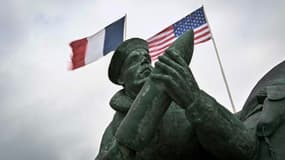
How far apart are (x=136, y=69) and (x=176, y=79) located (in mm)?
Answer: 588

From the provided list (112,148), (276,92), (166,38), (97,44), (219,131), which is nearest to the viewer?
(219,131)

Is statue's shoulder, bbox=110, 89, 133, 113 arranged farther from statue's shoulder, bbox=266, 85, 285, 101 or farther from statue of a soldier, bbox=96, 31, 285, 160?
statue's shoulder, bbox=266, 85, 285, 101

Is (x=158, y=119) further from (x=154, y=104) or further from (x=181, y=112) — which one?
(x=181, y=112)

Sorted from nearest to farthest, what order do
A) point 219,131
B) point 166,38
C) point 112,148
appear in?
point 219,131
point 112,148
point 166,38

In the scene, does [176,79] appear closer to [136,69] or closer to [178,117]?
[178,117]

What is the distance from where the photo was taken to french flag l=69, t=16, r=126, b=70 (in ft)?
36.6

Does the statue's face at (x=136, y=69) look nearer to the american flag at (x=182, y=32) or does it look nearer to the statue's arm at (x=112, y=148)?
the statue's arm at (x=112, y=148)

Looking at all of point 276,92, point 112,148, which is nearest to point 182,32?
point 276,92

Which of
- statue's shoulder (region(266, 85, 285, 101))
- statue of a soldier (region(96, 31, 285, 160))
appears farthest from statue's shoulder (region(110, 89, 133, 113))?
statue's shoulder (region(266, 85, 285, 101))

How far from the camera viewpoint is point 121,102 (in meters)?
2.90

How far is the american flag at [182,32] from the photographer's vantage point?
10.7m

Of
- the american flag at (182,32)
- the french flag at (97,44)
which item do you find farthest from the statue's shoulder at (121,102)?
the french flag at (97,44)

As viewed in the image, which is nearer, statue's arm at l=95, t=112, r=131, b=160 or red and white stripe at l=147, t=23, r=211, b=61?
statue's arm at l=95, t=112, r=131, b=160

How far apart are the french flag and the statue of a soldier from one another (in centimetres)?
814
